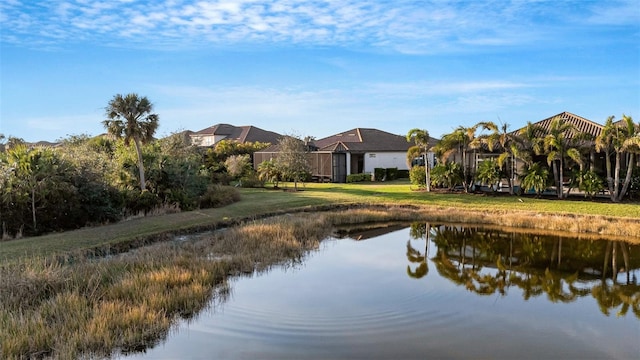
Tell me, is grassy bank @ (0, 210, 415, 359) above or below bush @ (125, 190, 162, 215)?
below

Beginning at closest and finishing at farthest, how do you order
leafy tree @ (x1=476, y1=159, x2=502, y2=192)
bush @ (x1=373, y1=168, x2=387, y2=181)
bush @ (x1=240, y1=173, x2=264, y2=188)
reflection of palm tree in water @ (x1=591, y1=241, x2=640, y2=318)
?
1. reflection of palm tree in water @ (x1=591, y1=241, x2=640, y2=318)
2. leafy tree @ (x1=476, y1=159, x2=502, y2=192)
3. bush @ (x1=240, y1=173, x2=264, y2=188)
4. bush @ (x1=373, y1=168, x2=387, y2=181)

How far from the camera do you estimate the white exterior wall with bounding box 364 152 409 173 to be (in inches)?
1555

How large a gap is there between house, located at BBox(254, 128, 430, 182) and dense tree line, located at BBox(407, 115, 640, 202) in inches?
481

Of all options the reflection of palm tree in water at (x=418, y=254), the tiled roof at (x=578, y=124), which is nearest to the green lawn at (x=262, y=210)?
the reflection of palm tree in water at (x=418, y=254)

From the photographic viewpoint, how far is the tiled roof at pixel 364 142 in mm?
39006

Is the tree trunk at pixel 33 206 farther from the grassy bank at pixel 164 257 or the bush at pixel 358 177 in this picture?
the bush at pixel 358 177

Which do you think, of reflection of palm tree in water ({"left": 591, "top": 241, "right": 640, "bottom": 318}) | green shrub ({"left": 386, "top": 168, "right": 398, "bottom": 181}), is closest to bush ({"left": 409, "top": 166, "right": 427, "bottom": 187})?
green shrub ({"left": 386, "top": 168, "right": 398, "bottom": 181})

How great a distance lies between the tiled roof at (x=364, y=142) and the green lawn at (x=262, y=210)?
38.7ft

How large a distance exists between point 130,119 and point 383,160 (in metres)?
25.2

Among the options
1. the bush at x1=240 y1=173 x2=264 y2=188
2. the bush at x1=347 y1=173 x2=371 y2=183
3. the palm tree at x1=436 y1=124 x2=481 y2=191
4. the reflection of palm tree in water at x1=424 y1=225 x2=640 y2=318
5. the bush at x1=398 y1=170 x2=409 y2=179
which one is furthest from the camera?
the bush at x1=398 y1=170 x2=409 y2=179

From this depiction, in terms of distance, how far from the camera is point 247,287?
32.6 ft

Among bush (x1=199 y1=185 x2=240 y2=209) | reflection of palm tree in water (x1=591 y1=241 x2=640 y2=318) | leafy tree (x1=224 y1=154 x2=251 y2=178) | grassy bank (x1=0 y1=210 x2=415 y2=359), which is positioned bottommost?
reflection of palm tree in water (x1=591 y1=241 x2=640 y2=318)

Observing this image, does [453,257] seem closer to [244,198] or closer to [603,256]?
[603,256]

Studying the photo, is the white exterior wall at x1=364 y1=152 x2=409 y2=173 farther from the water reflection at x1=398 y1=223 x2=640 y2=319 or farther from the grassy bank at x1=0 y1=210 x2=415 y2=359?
the grassy bank at x1=0 y1=210 x2=415 y2=359
